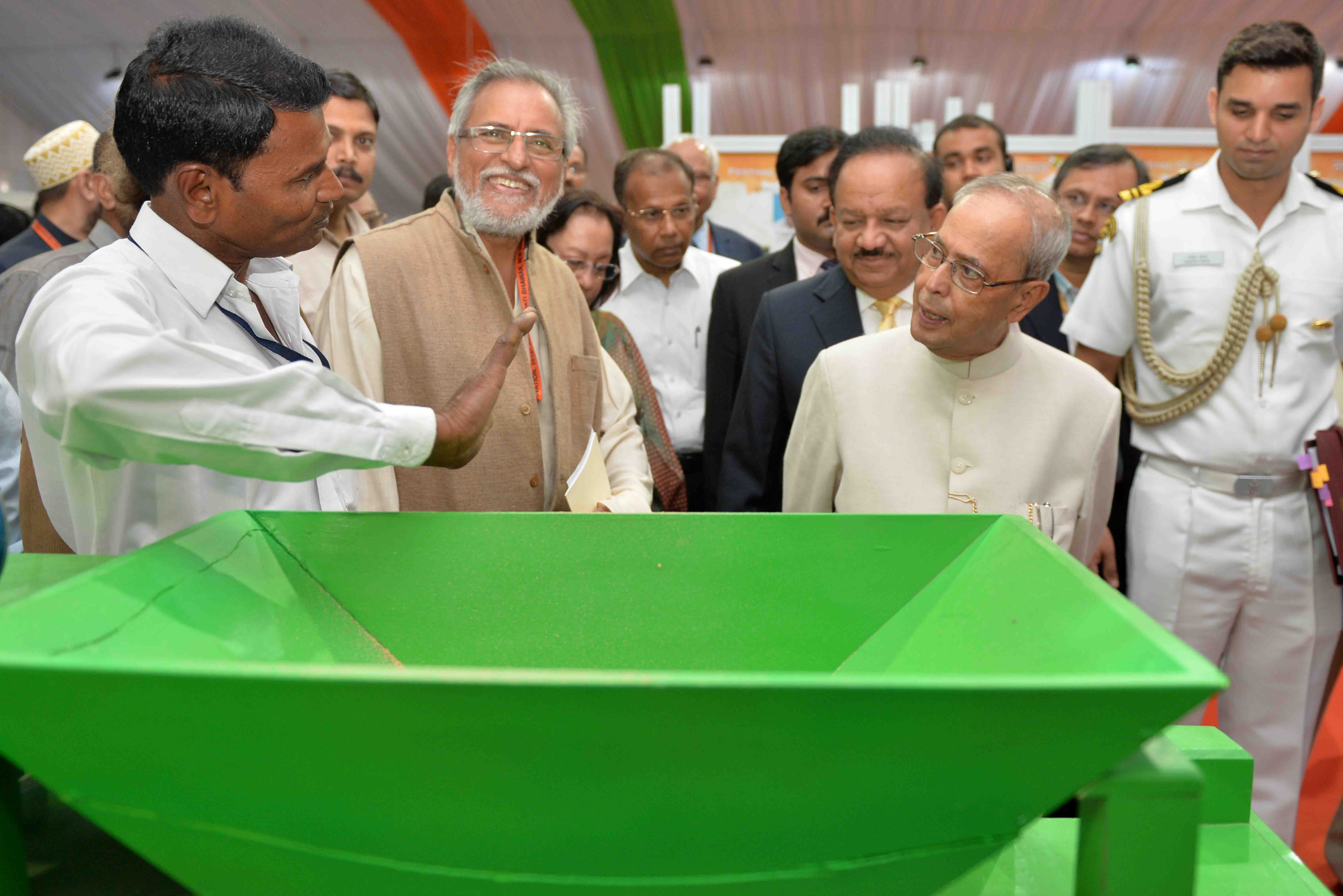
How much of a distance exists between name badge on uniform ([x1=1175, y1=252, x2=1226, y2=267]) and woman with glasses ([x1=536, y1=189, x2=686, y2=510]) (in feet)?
4.25

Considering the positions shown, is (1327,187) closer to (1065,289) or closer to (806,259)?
(1065,289)

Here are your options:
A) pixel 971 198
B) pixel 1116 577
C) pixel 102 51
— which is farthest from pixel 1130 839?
pixel 102 51

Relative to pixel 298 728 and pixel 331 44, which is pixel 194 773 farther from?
pixel 331 44

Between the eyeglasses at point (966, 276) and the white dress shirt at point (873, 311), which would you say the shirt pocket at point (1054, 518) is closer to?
the eyeglasses at point (966, 276)

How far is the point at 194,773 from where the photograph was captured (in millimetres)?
741

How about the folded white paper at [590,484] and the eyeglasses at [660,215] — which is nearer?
the folded white paper at [590,484]

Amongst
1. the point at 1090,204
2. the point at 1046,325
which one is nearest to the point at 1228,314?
the point at 1046,325

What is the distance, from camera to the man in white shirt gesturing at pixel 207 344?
3.07 feet

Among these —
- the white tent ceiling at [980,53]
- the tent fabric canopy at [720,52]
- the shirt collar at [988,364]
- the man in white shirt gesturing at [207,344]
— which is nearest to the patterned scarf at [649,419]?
the shirt collar at [988,364]

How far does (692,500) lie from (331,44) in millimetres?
5846

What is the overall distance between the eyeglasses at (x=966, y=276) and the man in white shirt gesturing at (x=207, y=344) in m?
0.82

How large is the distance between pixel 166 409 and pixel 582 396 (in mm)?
1152

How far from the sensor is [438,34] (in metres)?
7.48

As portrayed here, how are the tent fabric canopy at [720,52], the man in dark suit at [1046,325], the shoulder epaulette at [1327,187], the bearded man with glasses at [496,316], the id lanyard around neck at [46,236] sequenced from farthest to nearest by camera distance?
the tent fabric canopy at [720,52]
the id lanyard around neck at [46,236]
the man in dark suit at [1046,325]
the shoulder epaulette at [1327,187]
the bearded man with glasses at [496,316]
